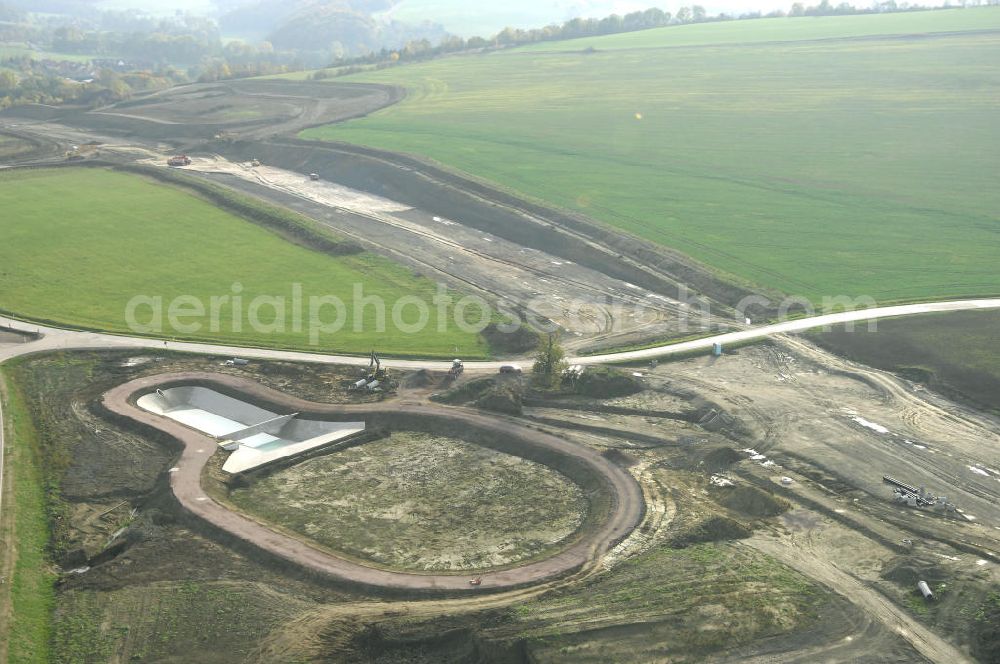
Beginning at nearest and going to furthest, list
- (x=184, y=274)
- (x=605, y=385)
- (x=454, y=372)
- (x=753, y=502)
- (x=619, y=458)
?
(x=753, y=502), (x=619, y=458), (x=605, y=385), (x=454, y=372), (x=184, y=274)

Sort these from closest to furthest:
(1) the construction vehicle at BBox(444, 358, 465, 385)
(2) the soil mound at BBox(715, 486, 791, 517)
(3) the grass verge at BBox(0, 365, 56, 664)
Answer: (3) the grass verge at BBox(0, 365, 56, 664)
(2) the soil mound at BBox(715, 486, 791, 517)
(1) the construction vehicle at BBox(444, 358, 465, 385)

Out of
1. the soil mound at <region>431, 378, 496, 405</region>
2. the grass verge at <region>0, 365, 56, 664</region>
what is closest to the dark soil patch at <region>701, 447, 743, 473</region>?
the soil mound at <region>431, 378, 496, 405</region>

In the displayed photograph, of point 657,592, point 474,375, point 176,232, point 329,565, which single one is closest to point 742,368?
point 474,375

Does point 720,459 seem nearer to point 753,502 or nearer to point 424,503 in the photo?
point 753,502

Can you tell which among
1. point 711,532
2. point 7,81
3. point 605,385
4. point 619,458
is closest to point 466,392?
point 605,385

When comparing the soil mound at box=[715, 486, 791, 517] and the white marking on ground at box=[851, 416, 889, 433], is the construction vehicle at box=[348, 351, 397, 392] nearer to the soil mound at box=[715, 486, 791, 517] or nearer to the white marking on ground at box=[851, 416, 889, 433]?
the soil mound at box=[715, 486, 791, 517]

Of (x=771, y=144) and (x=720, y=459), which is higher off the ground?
(x=771, y=144)

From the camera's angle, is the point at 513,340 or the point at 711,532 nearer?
Answer: the point at 711,532

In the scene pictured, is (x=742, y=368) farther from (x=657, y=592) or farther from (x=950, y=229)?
(x=950, y=229)
